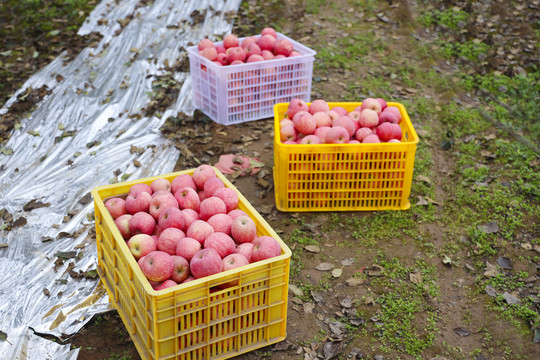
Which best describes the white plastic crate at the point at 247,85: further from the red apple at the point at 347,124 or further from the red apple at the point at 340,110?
the red apple at the point at 347,124

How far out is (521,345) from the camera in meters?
Result: 3.50

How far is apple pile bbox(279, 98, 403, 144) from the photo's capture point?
4516 millimetres

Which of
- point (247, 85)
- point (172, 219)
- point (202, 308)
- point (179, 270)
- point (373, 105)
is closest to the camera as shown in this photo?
point (202, 308)

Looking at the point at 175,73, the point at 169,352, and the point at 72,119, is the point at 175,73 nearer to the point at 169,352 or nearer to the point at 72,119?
the point at 72,119

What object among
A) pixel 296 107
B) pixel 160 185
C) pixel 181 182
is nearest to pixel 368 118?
pixel 296 107

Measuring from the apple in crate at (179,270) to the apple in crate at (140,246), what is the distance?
241 millimetres

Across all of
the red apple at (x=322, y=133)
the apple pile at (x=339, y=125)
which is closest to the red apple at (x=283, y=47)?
the apple pile at (x=339, y=125)

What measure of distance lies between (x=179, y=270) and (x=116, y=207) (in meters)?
0.78

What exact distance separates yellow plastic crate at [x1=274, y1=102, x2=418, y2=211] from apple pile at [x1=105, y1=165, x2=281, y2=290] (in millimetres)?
937

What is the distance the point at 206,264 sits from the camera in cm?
300

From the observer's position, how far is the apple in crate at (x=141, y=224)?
11.1ft

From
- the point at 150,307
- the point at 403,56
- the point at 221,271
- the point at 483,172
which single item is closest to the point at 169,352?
the point at 150,307

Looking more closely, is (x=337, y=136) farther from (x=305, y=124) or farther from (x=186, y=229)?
(x=186, y=229)

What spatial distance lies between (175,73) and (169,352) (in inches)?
190
